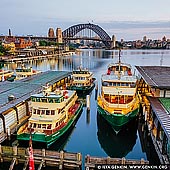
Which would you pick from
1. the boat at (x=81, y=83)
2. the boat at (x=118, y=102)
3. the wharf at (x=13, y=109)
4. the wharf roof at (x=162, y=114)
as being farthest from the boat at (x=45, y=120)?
the boat at (x=81, y=83)

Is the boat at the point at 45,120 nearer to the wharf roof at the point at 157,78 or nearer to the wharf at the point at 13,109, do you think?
the wharf at the point at 13,109

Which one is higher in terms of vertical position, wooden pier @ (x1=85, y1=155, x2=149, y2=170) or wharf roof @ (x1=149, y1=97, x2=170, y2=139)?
wharf roof @ (x1=149, y1=97, x2=170, y2=139)

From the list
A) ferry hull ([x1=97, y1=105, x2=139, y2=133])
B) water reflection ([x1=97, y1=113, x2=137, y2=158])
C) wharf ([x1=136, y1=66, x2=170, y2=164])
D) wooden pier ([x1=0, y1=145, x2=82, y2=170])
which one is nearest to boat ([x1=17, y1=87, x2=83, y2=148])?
wooden pier ([x1=0, y1=145, x2=82, y2=170])

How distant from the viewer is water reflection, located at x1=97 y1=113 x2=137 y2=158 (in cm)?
2425

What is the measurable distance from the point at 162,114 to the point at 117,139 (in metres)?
7.38

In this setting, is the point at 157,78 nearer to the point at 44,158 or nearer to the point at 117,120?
the point at 117,120

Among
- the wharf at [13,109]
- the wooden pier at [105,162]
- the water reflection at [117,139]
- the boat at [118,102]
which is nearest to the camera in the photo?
the wooden pier at [105,162]

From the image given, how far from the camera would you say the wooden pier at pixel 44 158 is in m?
18.2

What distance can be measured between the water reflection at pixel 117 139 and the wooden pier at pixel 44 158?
21.2 feet

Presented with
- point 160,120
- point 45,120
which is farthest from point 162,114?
point 45,120

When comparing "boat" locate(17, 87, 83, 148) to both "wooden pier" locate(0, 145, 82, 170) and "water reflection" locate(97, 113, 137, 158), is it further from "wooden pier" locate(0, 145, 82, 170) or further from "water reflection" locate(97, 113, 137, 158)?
"water reflection" locate(97, 113, 137, 158)

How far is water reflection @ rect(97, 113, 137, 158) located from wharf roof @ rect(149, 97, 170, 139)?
502 centimetres

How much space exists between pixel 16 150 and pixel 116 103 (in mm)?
14368

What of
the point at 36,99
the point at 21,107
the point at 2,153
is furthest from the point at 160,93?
the point at 2,153
